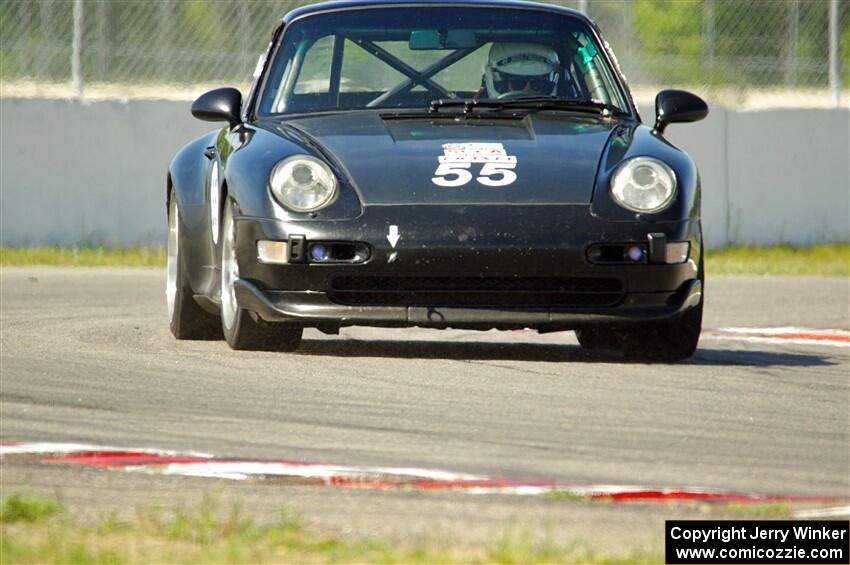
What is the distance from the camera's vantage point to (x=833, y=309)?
34.0 ft

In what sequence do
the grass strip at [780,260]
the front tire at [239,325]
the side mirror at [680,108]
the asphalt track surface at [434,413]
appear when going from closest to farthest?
the asphalt track surface at [434,413]
the front tire at [239,325]
the side mirror at [680,108]
the grass strip at [780,260]

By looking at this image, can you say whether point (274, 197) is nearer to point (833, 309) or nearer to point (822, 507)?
point (822, 507)

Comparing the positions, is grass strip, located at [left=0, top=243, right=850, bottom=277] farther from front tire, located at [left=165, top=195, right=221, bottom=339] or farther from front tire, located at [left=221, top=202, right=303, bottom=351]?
front tire, located at [left=221, top=202, right=303, bottom=351]

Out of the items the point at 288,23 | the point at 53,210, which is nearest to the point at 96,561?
the point at 288,23

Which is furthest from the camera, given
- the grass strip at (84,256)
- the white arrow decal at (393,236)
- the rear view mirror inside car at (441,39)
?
the grass strip at (84,256)

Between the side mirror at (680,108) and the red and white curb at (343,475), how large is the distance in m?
3.33

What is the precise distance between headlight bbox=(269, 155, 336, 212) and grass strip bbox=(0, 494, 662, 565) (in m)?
2.79

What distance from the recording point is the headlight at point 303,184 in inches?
251

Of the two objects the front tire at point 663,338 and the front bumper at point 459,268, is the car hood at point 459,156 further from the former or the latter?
the front tire at point 663,338

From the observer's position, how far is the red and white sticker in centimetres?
643

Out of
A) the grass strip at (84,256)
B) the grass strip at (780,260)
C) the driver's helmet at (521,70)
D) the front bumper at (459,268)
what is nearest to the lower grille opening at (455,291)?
the front bumper at (459,268)

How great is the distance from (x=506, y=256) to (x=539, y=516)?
2.55 meters

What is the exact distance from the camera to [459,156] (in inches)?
259

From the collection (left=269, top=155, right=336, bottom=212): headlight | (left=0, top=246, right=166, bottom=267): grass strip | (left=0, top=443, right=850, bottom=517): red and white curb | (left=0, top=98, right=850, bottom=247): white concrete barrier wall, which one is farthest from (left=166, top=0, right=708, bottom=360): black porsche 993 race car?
(left=0, top=98, right=850, bottom=247): white concrete barrier wall
